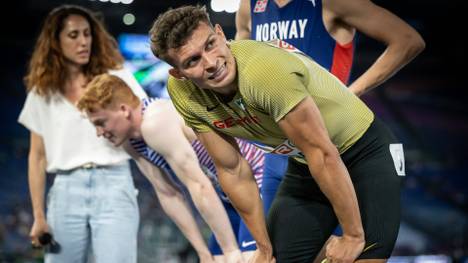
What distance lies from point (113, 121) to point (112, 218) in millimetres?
475

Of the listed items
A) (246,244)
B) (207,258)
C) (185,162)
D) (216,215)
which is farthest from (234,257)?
(185,162)

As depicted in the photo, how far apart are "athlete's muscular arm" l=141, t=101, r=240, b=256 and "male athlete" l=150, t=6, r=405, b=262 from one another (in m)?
0.64

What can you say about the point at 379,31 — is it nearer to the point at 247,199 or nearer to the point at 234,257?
the point at 247,199

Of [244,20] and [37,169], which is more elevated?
[244,20]

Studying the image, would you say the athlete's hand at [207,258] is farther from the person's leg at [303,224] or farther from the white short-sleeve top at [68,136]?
the person's leg at [303,224]

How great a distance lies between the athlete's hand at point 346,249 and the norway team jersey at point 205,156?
122 centimetres

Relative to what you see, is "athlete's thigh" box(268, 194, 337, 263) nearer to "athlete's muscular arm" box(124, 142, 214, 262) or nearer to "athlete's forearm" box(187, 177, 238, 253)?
"athlete's forearm" box(187, 177, 238, 253)

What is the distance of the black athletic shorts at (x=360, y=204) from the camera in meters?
2.51

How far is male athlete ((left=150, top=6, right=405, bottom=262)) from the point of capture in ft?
7.47

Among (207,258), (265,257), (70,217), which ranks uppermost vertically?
(265,257)

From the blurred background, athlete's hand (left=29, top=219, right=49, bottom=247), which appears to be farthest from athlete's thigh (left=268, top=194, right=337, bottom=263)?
the blurred background

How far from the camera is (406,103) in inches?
595

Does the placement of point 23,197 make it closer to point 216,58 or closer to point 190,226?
point 190,226

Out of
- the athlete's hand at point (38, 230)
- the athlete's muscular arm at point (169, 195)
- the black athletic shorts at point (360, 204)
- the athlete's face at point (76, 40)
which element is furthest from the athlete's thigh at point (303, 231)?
the athlete's face at point (76, 40)
